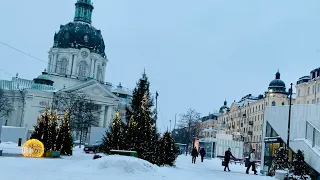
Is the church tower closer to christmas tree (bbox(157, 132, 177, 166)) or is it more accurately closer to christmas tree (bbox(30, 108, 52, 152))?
christmas tree (bbox(30, 108, 52, 152))

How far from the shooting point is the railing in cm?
2436

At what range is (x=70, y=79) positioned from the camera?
9388 cm

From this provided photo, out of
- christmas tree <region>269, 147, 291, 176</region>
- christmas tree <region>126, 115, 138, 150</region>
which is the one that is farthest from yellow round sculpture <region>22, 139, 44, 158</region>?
christmas tree <region>269, 147, 291, 176</region>

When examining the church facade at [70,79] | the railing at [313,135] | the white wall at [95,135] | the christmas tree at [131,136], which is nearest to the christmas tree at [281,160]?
the railing at [313,135]

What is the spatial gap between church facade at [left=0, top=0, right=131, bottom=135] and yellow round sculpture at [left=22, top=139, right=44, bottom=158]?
57942 mm

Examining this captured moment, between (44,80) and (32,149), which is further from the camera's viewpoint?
(44,80)

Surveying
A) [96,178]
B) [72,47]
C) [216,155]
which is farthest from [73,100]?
[96,178]

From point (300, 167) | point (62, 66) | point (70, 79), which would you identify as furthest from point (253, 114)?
point (300, 167)

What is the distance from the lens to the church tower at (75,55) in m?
93.9

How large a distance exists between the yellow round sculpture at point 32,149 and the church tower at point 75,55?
67208mm

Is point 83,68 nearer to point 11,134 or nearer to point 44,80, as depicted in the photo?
point 44,80

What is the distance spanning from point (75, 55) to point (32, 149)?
223ft

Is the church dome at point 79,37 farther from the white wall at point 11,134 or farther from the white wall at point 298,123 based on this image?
the white wall at point 298,123

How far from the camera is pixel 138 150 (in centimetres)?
2378
